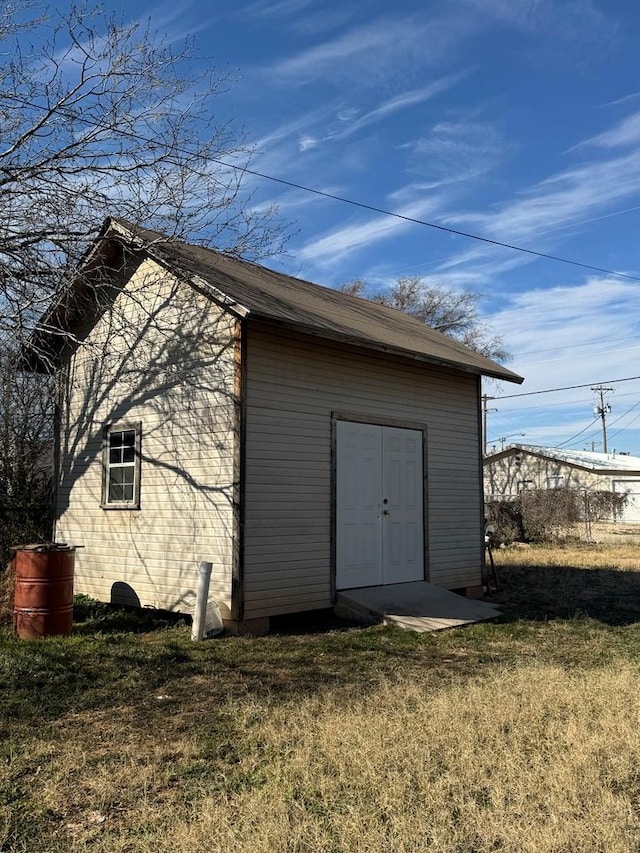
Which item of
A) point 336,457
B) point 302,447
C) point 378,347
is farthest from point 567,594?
point 302,447

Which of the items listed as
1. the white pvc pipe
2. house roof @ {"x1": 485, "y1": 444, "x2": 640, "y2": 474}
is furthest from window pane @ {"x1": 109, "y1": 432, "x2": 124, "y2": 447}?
house roof @ {"x1": 485, "y1": 444, "x2": 640, "y2": 474}

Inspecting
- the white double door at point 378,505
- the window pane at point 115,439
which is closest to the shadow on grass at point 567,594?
the white double door at point 378,505

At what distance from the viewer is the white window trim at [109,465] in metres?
10.0

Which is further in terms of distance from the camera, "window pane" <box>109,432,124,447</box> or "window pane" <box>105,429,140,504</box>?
"window pane" <box>109,432,124,447</box>

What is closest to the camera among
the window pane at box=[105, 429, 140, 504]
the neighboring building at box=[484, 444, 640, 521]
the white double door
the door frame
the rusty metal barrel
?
the rusty metal barrel

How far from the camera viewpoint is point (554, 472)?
4059cm

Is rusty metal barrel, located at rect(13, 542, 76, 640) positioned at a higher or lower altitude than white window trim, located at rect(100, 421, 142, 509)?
lower

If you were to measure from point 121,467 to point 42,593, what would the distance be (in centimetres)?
264

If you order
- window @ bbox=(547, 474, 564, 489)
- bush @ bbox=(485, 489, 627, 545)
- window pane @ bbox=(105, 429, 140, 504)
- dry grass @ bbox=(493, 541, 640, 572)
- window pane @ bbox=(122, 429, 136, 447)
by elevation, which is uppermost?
window @ bbox=(547, 474, 564, 489)

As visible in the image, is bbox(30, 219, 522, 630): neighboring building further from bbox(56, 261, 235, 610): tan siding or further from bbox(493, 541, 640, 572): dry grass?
bbox(493, 541, 640, 572): dry grass

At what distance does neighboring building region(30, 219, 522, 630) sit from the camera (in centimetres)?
876

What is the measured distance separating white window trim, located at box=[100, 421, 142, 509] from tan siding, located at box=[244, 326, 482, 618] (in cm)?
218

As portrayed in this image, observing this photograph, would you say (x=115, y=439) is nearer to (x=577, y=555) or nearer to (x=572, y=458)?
(x=577, y=555)

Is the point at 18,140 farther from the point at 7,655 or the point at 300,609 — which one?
the point at 300,609
